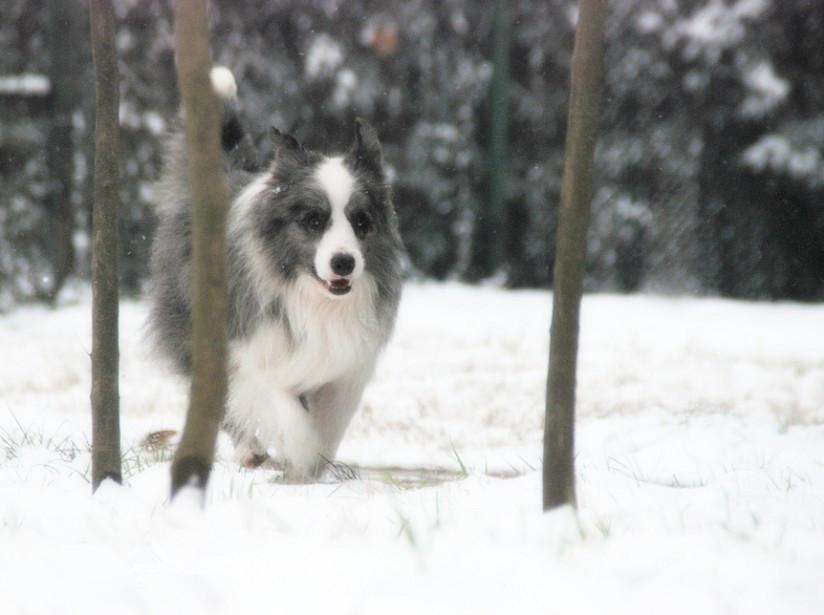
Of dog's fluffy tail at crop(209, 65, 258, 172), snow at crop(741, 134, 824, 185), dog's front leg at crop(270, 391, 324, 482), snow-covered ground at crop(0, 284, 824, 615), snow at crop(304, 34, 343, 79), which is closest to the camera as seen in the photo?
snow-covered ground at crop(0, 284, 824, 615)

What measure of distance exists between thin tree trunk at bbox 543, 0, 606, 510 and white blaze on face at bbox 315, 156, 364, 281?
1.57m

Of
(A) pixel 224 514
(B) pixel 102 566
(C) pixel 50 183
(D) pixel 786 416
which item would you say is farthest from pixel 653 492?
(C) pixel 50 183

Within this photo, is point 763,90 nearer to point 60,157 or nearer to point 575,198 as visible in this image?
point 60,157

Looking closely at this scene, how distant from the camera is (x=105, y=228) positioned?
3180 millimetres

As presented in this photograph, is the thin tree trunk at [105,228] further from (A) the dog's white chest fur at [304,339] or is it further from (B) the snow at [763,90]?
(B) the snow at [763,90]

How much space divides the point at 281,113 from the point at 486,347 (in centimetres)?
368

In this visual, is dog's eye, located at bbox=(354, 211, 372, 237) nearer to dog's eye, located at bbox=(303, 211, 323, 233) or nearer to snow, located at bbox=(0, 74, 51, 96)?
dog's eye, located at bbox=(303, 211, 323, 233)

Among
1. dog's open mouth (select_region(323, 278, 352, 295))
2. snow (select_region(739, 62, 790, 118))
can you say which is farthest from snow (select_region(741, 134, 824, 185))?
dog's open mouth (select_region(323, 278, 352, 295))

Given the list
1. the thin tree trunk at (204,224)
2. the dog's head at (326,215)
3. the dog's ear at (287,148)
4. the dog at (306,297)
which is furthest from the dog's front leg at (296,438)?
the thin tree trunk at (204,224)

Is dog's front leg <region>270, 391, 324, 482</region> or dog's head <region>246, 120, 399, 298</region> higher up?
dog's head <region>246, 120, 399, 298</region>

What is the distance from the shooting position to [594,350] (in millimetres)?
7848

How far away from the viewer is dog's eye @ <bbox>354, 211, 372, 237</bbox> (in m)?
4.34

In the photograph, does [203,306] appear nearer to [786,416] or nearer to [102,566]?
[102,566]

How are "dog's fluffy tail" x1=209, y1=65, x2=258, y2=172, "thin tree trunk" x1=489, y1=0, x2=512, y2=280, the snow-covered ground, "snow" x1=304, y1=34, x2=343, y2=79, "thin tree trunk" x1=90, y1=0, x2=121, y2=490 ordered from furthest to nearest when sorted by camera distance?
1. "thin tree trunk" x1=489, y1=0, x2=512, y2=280
2. "snow" x1=304, y1=34, x2=343, y2=79
3. "dog's fluffy tail" x1=209, y1=65, x2=258, y2=172
4. "thin tree trunk" x1=90, y1=0, x2=121, y2=490
5. the snow-covered ground
